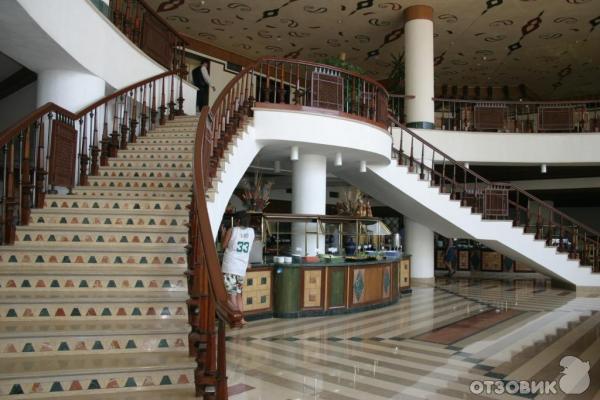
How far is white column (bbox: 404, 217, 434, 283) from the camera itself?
1209 cm

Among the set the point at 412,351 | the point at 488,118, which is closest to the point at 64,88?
the point at 412,351

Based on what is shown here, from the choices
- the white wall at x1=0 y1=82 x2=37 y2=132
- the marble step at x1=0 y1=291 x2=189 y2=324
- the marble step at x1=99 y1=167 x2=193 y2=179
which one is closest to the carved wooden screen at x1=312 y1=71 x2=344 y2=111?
the marble step at x1=99 y1=167 x2=193 y2=179

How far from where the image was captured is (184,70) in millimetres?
10195

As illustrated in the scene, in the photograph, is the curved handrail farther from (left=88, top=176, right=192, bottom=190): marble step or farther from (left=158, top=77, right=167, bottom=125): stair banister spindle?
(left=88, top=176, right=192, bottom=190): marble step

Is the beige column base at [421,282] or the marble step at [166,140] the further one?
the beige column base at [421,282]

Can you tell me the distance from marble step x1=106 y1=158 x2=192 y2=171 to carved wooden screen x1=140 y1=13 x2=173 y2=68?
327cm

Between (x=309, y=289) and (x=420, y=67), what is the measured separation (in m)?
6.87

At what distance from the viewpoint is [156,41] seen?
31.9 feet

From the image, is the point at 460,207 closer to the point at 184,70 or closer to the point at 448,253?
the point at 448,253

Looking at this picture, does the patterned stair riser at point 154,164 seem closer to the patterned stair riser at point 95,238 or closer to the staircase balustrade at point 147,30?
the patterned stair riser at point 95,238

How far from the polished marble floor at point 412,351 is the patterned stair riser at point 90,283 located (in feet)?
3.29

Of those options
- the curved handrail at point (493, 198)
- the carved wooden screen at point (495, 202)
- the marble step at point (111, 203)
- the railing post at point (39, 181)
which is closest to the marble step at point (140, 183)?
the marble step at point (111, 203)

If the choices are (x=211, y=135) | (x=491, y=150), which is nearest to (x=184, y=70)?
(x=211, y=135)

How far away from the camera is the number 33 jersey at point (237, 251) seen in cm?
535
